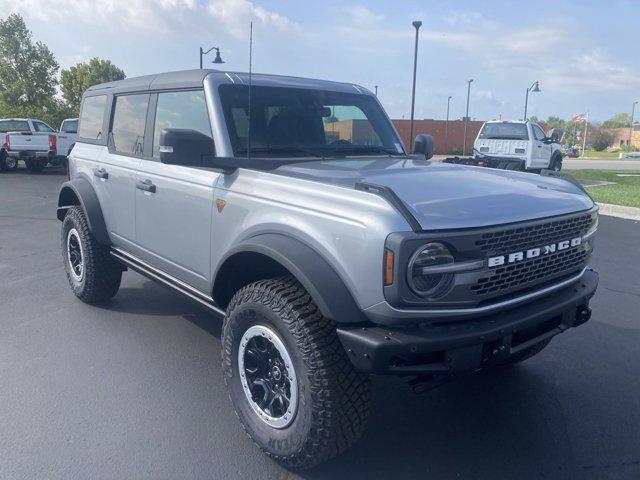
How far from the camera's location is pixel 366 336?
2461 millimetres

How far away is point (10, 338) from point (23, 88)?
27.8 metres

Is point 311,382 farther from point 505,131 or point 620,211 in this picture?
point 505,131

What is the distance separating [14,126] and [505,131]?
670 inches

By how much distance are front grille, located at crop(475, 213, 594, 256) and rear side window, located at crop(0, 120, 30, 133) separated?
21.4 m

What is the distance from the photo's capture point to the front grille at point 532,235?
261cm

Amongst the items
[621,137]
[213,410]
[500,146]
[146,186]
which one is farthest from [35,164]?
[621,137]

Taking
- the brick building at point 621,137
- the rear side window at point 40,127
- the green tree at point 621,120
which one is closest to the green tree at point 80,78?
the rear side window at point 40,127

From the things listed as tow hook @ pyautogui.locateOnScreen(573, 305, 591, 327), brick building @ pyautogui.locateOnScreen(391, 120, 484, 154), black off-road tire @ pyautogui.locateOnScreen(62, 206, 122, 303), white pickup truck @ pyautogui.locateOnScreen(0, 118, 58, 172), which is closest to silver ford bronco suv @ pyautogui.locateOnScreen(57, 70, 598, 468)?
tow hook @ pyautogui.locateOnScreen(573, 305, 591, 327)

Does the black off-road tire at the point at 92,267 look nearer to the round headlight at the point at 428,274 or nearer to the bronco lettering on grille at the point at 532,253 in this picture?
the round headlight at the point at 428,274

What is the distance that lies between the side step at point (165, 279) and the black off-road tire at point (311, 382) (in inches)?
30.2

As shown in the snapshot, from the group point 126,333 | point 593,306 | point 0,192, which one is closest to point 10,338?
point 126,333

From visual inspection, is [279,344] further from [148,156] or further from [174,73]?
[174,73]

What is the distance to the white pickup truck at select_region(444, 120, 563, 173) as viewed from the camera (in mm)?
16620

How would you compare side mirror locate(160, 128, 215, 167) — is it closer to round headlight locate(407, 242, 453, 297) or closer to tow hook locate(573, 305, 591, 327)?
round headlight locate(407, 242, 453, 297)
